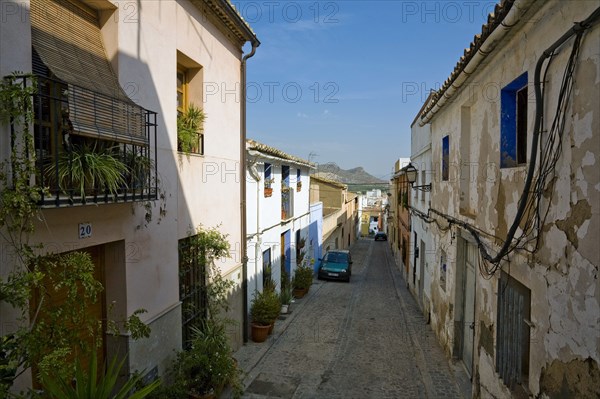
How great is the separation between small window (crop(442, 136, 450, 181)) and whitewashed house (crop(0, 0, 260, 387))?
5.01 meters

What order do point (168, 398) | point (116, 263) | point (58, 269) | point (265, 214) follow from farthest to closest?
point (265, 214) → point (168, 398) → point (116, 263) → point (58, 269)

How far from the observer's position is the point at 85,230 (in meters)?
4.51

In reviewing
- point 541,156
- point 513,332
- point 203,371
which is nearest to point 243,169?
point 203,371

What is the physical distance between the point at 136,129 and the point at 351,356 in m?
7.01

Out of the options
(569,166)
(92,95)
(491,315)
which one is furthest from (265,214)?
(569,166)

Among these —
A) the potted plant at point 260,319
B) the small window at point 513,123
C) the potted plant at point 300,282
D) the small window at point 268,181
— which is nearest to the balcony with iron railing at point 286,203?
the small window at point 268,181

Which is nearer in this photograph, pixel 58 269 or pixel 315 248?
pixel 58 269

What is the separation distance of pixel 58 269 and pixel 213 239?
134 inches

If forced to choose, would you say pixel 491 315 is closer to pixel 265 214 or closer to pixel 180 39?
pixel 180 39

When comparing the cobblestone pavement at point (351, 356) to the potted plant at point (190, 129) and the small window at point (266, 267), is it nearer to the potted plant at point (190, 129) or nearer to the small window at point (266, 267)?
the small window at point (266, 267)

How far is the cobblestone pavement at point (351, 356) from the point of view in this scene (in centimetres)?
757

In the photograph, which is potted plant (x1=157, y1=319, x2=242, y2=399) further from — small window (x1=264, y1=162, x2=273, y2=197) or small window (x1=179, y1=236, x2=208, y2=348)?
small window (x1=264, y1=162, x2=273, y2=197)

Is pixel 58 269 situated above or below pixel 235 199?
below

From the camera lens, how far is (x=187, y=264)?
23.8 ft
